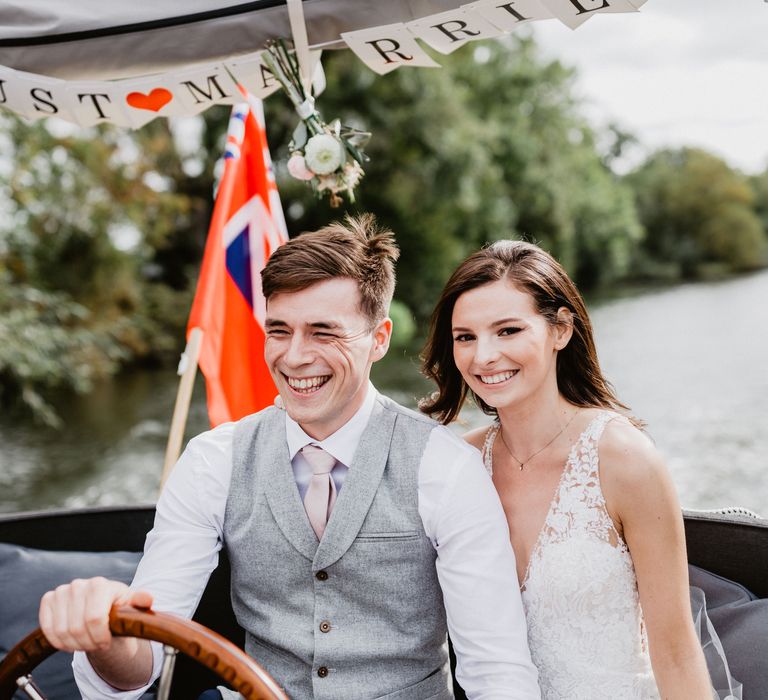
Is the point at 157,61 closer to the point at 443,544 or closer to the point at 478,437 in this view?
the point at 478,437

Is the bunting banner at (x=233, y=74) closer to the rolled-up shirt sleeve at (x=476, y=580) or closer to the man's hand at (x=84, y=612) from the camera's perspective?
the rolled-up shirt sleeve at (x=476, y=580)

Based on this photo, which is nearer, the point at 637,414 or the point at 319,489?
the point at 319,489

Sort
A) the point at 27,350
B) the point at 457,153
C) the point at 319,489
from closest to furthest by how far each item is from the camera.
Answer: the point at 319,489, the point at 27,350, the point at 457,153

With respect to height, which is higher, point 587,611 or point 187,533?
point 187,533

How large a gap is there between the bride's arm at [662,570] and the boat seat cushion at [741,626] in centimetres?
27

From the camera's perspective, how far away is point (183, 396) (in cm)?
286

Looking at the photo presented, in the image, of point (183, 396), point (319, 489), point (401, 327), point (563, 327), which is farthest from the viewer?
point (401, 327)

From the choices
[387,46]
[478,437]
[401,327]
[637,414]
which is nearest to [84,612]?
[478,437]

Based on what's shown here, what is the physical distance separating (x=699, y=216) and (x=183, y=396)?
51825 millimetres

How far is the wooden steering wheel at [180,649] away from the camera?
109cm

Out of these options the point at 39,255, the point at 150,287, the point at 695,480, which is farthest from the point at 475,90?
the point at 695,480

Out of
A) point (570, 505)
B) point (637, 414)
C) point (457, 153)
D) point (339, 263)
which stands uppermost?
→ point (457, 153)

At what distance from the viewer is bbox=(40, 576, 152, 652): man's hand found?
1.18 metres

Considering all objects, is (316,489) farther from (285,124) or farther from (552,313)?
(285,124)
